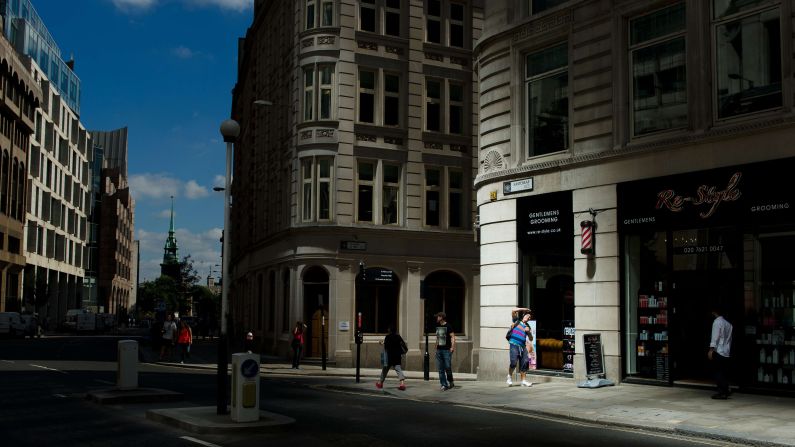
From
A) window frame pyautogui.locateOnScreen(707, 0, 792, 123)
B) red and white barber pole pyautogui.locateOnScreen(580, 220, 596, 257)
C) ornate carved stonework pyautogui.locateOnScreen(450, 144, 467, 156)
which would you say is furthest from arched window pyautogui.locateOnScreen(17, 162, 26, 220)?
window frame pyautogui.locateOnScreen(707, 0, 792, 123)

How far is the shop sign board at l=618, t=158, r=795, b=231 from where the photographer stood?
52.1 ft

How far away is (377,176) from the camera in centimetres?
3512

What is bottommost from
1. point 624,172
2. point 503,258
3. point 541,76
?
point 503,258

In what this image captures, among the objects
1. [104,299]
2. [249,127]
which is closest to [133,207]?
[104,299]

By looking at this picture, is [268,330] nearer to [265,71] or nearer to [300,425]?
[265,71]

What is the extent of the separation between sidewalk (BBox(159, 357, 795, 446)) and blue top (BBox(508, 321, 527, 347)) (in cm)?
111

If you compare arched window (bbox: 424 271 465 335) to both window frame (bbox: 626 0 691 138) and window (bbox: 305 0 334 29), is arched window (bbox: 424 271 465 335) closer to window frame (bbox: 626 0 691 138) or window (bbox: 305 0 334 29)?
window (bbox: 305 0 334 29)

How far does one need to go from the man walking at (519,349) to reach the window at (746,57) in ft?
22.2

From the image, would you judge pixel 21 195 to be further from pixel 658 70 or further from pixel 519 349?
pixel 658 70

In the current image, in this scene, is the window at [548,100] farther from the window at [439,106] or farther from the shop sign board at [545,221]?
the window at [439,106]

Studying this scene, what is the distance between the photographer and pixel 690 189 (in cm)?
1750

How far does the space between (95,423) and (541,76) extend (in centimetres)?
1420

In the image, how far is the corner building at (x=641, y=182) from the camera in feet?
53.5

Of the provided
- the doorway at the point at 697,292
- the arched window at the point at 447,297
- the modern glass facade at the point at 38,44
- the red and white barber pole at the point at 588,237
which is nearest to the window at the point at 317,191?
the arched window at the point at 447,297
